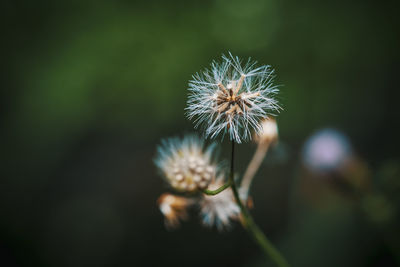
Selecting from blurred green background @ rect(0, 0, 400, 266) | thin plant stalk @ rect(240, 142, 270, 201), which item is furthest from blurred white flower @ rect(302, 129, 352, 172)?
thin plant stalk @ rect(240, 142, 270, 201)

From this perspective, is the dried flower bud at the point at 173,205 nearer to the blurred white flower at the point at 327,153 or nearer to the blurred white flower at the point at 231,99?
the blurred white flower at the point at 231,99

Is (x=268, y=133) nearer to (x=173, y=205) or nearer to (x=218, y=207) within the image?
(x=218, y=207)

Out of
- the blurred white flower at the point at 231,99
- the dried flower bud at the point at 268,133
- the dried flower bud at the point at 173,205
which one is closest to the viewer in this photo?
the blurred white flower at the point at 231,99

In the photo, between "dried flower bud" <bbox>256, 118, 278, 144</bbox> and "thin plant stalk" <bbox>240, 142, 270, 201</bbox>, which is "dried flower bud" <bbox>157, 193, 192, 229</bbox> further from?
"dried flower bud" <bbox>256, 118, 278, 144</bbox>

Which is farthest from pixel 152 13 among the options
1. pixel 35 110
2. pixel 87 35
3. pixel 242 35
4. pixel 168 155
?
pixel 168 155

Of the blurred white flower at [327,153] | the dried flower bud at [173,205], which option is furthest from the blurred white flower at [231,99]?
the blurred white flower at [327,153]
